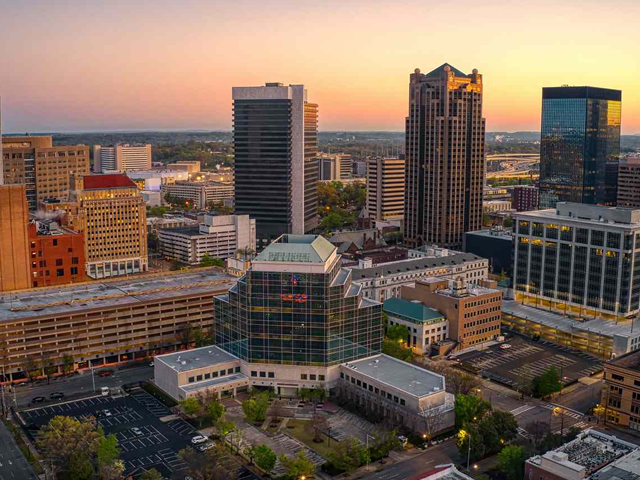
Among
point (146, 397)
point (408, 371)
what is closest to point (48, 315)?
point (146, 397)

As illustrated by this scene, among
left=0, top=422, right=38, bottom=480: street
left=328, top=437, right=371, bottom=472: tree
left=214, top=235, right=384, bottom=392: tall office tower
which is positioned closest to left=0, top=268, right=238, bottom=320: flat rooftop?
left=214, top=235, right=384, bottom=392: tall office tower

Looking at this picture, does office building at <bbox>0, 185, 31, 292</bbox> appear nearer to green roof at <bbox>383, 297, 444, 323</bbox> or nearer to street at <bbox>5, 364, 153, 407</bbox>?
street at <bbox>5, 364, 153, 407</bbox>

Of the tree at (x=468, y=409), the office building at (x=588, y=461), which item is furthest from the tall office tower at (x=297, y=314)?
the office building at (x=588, y=461)

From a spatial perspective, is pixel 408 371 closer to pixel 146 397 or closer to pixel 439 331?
pixel 439 331

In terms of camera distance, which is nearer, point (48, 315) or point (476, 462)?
point (476, 462)

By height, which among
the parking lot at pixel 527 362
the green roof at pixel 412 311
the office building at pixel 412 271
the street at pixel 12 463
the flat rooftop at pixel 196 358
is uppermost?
the office building at pixel 412 271

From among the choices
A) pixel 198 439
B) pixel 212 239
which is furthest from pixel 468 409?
pixel 212 239

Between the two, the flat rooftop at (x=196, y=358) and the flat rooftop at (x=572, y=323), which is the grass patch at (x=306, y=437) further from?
the flat rooftop at (x=572, y=323)
